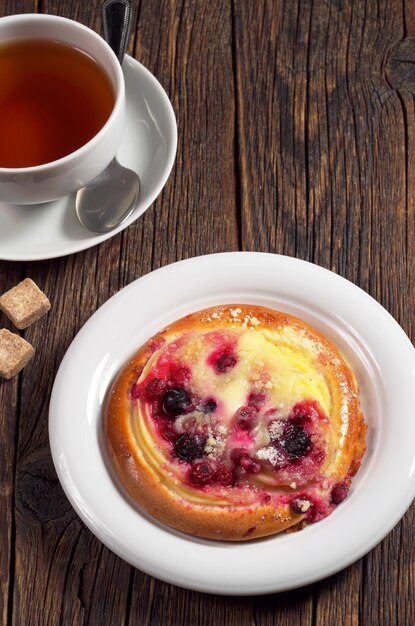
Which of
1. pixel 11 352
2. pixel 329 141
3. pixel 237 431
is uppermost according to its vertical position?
pixel 329 141

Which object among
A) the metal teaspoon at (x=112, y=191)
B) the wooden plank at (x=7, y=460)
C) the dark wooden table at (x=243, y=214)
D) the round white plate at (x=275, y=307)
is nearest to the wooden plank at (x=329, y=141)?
the dark wooden table at (x=243, y=214)

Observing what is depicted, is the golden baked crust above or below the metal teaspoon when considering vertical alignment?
below

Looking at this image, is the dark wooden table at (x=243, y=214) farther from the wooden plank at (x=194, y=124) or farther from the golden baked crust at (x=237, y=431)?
the golden baked crust at (x=237, y=431)

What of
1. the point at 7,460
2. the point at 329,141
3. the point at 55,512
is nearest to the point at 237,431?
the point at 55,512

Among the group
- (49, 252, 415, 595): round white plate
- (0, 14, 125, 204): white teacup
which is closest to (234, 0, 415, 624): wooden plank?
(49, 252, 415, 595): round white plate

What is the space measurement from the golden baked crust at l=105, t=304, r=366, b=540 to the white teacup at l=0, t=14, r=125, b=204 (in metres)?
0.49

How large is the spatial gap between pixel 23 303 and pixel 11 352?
143 millimetres

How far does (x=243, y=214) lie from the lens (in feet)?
8.57

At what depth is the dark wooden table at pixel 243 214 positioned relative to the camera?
2.24m

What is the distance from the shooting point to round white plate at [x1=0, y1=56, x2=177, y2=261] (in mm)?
2295

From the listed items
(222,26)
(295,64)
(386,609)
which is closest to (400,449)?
(386,609)

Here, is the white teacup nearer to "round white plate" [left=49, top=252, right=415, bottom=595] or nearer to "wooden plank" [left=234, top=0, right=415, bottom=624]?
"round white plate" [left=49, top=252, right=415, bottom=595]

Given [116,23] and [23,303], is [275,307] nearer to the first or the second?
[23,303]

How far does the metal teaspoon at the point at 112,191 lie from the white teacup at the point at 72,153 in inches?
4.3
